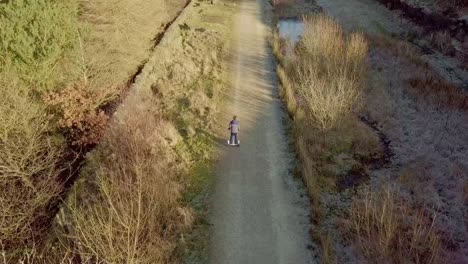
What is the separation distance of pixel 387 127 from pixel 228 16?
65.9 feet

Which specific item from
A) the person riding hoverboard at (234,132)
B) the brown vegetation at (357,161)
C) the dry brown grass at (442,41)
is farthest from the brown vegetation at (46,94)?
the dry brown grass at (442,41)

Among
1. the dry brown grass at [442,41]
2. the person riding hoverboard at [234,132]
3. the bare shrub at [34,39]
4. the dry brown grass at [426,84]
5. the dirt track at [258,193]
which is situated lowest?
the dirt track at [258,193]

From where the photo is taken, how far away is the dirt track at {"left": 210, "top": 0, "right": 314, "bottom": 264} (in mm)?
14547

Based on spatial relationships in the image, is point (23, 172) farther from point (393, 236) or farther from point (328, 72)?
point (328, 72)

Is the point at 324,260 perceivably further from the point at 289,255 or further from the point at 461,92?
the point at 461,92

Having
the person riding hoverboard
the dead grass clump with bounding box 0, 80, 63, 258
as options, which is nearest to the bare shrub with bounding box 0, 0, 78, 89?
the dead grass clump with bounding box 0, 80, 63, 258

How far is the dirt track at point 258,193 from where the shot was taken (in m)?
14.5

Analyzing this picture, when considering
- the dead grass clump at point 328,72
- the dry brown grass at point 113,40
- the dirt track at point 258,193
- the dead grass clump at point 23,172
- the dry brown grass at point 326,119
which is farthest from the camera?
the dry brown grass at point 113,40

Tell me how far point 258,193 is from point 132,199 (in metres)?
5.24

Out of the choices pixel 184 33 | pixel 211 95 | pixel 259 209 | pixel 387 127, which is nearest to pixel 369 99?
pixel 387 127

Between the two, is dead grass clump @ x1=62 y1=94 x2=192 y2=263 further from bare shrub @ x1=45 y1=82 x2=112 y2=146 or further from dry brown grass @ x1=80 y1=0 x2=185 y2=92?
dry brown grass @ x1=80 y1=0 x2=185 y2=92

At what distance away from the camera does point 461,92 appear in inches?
992

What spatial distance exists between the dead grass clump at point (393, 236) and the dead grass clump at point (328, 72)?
637 cm

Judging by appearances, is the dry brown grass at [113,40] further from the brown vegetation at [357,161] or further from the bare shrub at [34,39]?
the brown vegetation at [357,161]
